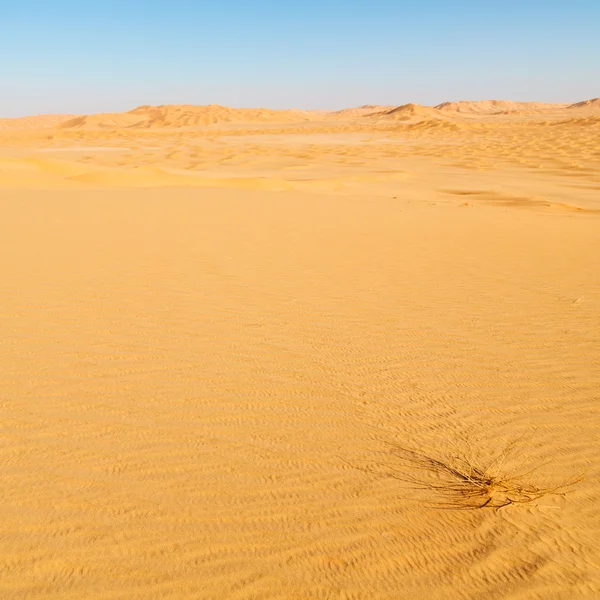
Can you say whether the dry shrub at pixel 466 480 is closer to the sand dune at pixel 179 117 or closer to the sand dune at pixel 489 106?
the sand dune at pixel 179 117

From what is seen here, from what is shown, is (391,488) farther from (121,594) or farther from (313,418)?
(121,594)

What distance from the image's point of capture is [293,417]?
126 inches

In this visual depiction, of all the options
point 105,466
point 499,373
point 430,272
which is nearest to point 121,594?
point 105,466

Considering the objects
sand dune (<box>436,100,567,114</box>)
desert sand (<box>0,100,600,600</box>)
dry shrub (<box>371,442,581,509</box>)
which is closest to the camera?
desert sand (<box>0,100,600,600</box>)

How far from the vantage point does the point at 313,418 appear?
3.19 m

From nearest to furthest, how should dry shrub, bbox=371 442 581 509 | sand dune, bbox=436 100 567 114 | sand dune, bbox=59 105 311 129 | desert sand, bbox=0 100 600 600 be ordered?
1. desert sand, bbox=0 100 600 600
2. dry shrub, bbox=371 442 581 509
3. sand dune, bbox=59 105 311 129
4. sand dune, bbox=436 100 567 114

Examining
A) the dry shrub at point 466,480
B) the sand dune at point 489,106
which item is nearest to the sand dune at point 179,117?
the sand dune at point 489,106

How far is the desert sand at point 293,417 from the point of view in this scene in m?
2.17

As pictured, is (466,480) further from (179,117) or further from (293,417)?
(179,117)

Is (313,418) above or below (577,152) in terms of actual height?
above

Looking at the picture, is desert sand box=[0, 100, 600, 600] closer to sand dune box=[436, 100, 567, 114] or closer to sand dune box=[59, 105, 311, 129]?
sand dune box=[59, 105, 311, 129]

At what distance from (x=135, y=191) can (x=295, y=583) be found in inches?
443

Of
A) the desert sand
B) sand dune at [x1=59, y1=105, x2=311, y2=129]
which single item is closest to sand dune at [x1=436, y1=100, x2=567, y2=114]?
sand dune at [x1=59, y1=105, x2=311, y2=129]

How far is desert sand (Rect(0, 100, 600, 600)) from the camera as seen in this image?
2170 mm
